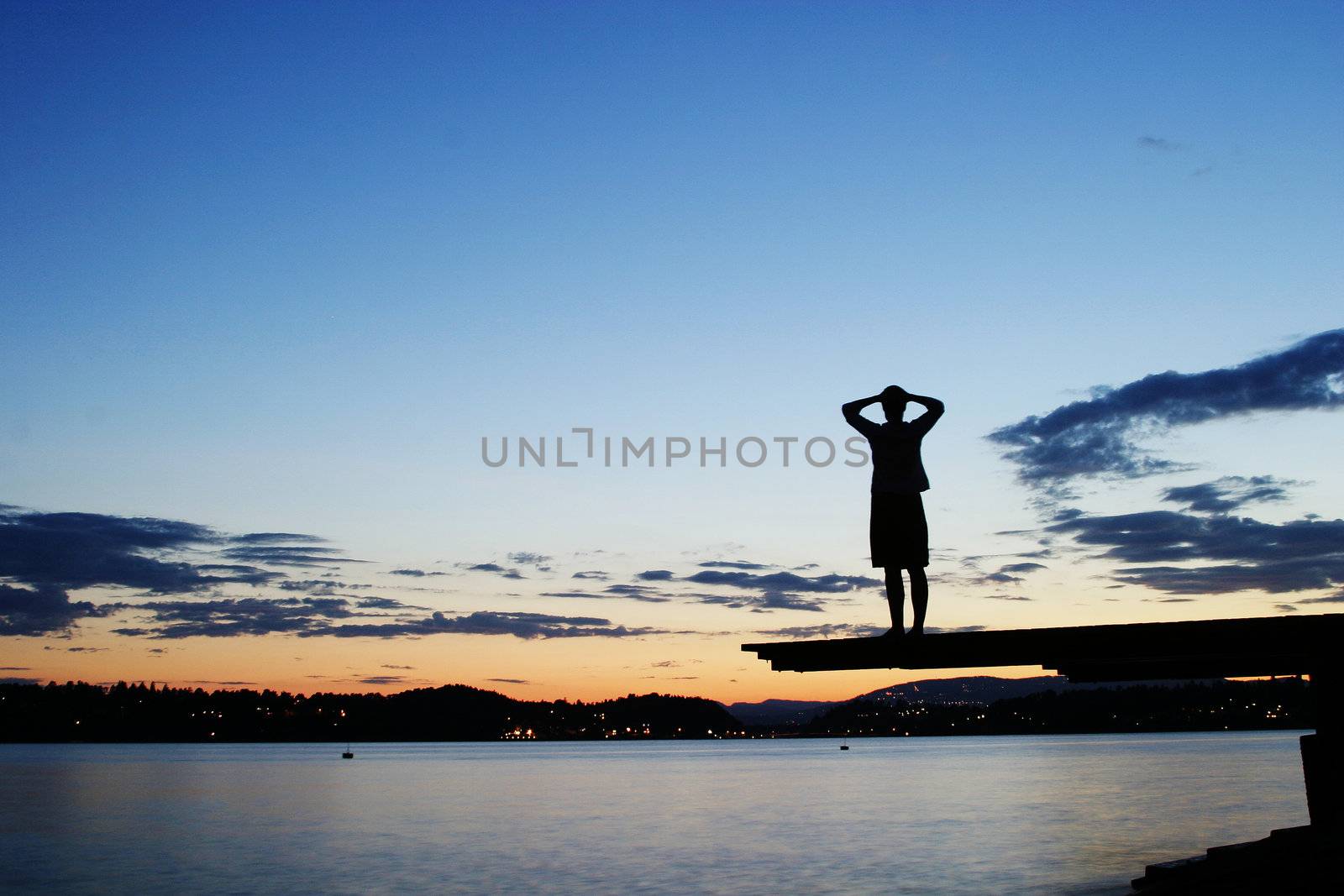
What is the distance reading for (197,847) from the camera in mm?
42469

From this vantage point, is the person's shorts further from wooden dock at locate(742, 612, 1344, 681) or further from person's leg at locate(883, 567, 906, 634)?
wooden dock at locate(742, 612, 1344, 681)

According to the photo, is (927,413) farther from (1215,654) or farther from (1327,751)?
(1327,751)

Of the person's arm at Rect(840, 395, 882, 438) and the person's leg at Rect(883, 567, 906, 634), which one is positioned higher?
the person's arm at Rect(840, 395, 882, 438)

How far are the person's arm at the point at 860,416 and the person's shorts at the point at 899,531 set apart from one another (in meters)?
0.66

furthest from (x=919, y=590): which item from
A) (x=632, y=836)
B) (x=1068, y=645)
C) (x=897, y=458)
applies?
(x=632, y=836)

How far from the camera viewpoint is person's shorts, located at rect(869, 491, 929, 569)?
11.1 m

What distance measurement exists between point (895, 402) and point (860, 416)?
21.5 inches

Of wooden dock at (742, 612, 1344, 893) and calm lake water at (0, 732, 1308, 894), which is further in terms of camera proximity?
calm lake water at (0, 732, 1308, 894)

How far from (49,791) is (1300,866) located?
8912cm

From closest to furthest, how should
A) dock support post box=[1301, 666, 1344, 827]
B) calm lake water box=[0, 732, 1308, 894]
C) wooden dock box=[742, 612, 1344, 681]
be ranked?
wooden dock box=[742, 612, 1344, 681], dock support post box=[1301, 666, 1344, 827], calm lake water box=[0, 732, 1308, 894]

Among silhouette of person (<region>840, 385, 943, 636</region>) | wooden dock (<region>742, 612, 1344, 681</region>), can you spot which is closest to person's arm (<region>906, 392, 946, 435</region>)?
silhouette of person (<region>840, 385, 943, 636</region>)

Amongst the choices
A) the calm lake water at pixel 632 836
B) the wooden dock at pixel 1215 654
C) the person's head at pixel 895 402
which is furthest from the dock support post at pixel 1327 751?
the calm lake water at pixel 632 836

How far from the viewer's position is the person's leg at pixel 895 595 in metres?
11.4

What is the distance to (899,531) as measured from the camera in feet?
36.6
